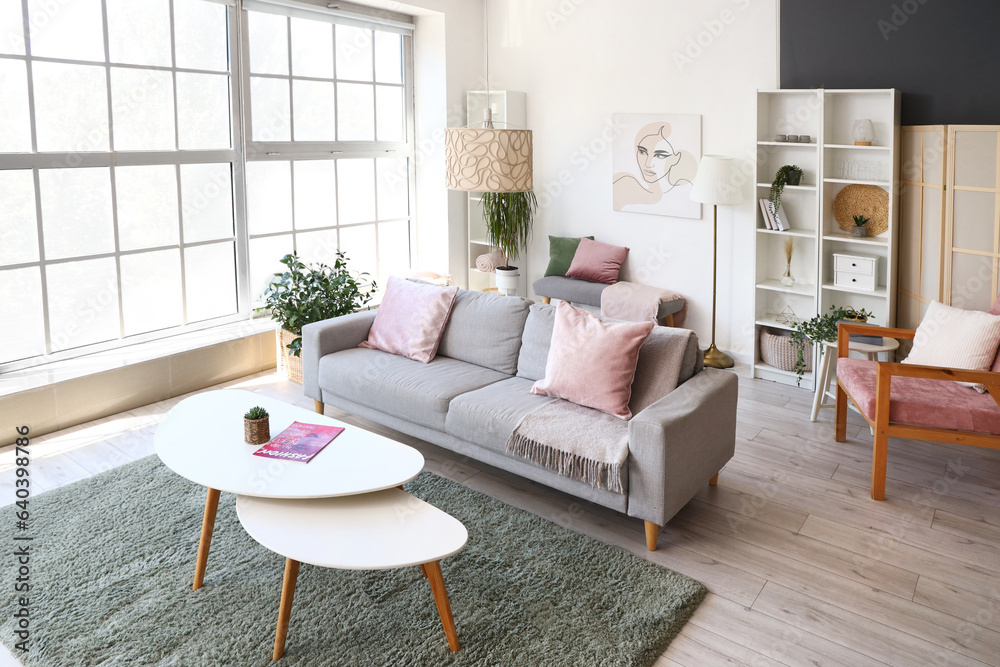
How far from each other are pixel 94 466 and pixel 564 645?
8.72 feet

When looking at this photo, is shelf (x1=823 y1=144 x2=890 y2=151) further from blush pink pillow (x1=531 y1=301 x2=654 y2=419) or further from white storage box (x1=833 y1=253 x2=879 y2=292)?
blush pink pillow (x1=531 y1=301 x2=654 y2=419)

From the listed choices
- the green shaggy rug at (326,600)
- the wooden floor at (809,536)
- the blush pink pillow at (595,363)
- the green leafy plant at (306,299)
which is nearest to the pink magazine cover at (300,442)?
the green shaggy rug at (326,600)

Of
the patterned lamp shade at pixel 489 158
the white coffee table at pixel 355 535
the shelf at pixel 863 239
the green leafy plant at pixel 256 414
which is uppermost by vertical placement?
the patterned lamp shade at pixel 489 158

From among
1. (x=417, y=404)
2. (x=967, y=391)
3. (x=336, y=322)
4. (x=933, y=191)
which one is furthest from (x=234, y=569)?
(x=933, y=191)

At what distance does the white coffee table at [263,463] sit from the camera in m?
2.75

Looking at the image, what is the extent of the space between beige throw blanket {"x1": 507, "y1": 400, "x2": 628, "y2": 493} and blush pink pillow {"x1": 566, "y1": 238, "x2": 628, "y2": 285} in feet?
8.70

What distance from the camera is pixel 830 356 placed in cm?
455

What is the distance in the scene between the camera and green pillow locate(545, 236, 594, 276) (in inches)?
251

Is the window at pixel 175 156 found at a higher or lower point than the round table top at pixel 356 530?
higher

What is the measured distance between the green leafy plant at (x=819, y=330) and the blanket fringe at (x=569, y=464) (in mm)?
2107

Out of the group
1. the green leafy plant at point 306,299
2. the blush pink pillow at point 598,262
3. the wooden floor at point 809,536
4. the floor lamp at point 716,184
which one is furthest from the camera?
the blush pink pillow at point 598,262

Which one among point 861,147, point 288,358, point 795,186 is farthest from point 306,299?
point 861,147

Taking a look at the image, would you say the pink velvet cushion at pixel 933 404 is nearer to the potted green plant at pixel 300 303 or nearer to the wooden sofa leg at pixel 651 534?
the wooden sofa leg at pixel 651 534

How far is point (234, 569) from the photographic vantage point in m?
3.06
